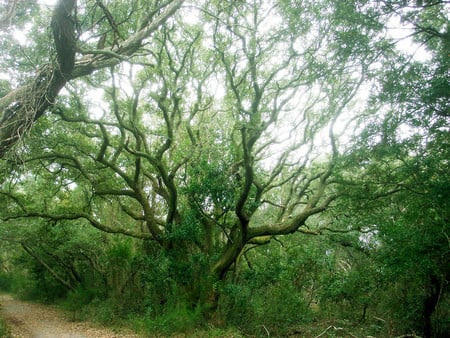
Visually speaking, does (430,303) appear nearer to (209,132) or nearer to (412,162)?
(412,162)

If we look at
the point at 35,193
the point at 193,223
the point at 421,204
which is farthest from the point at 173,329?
the point at 35,193

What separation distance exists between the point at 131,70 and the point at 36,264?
15.8 metres

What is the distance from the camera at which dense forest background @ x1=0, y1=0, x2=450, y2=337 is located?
636 cm

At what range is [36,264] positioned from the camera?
21391 mm

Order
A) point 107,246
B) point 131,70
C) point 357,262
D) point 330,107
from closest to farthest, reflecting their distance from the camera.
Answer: point 330,107, point 131,70, point 357,262, point 107,246

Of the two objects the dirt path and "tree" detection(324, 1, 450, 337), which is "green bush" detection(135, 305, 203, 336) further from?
"tree" detection(324, 1, 450, 337)

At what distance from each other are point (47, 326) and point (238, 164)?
1050 centimetres

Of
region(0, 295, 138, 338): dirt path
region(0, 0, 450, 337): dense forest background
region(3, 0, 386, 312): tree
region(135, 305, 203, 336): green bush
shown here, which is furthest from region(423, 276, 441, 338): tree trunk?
region(0, 295, 138, 338): dirt path

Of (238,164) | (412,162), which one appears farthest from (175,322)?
(412,162)

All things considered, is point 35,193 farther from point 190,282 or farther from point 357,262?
point 357,262

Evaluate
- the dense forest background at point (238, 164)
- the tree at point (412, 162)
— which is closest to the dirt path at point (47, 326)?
the dense forest background at point (238, 164)

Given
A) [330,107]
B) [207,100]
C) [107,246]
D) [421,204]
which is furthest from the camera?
[107,246]

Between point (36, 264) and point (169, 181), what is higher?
point (169, 181)

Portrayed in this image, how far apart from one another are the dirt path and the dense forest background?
2.46ft
